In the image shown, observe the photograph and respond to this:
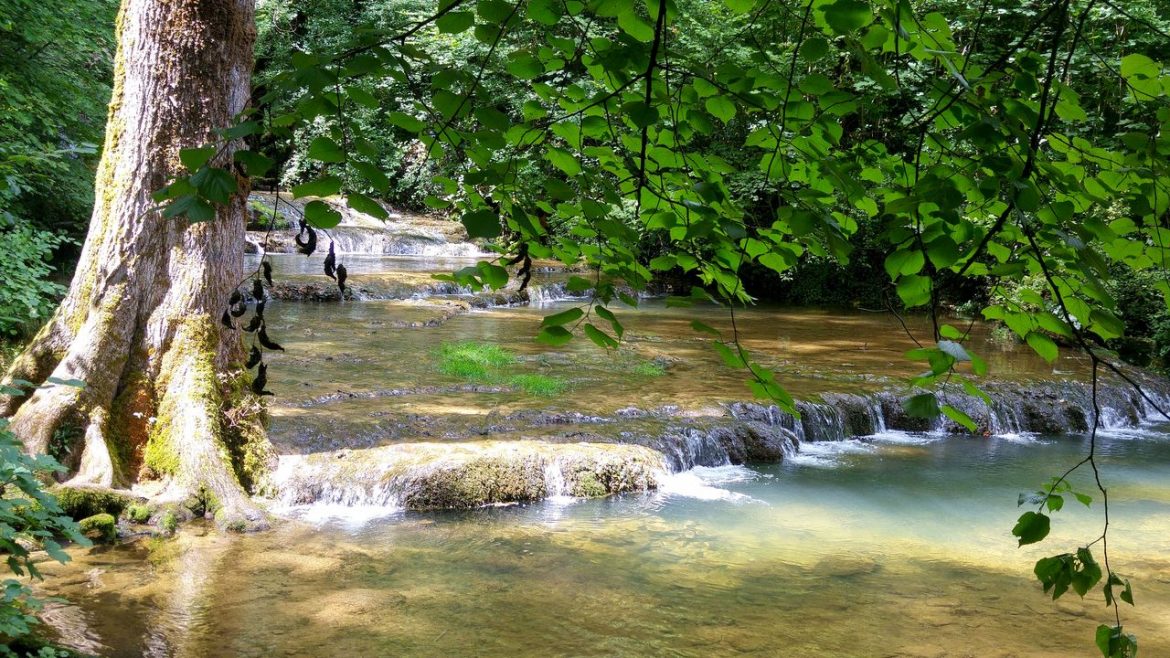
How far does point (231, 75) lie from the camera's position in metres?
5.61

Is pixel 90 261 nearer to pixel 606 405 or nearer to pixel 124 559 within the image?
pixel 124 559

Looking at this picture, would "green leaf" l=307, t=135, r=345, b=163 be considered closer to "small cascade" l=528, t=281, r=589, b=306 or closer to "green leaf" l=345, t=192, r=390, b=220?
"green leaf" l=345, t=192, r=390, b=220

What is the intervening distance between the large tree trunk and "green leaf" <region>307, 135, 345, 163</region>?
A: 4.14m

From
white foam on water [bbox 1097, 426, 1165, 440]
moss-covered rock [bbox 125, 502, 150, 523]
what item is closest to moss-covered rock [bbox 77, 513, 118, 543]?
moss-covered rock [bbox 125, 502, 150, 523]

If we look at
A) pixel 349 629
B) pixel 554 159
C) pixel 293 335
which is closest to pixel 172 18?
pixel 349 629

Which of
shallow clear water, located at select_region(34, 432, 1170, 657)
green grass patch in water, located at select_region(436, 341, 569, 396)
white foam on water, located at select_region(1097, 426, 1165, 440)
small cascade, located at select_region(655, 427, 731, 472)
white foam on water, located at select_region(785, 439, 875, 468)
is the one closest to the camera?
shallow clear water, located at select_region(34, 432, 1170, 657)

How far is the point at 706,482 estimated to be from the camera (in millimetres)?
8008

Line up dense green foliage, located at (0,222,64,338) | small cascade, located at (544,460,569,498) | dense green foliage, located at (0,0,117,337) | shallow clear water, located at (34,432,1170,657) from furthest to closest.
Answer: dense green foliage, located at (0,0,117,337)
dense green foliage, located at (0,222,64,338)
small cascade, located at (544,460,569,498)
shallow clear water, located at (34,432,1170,657)

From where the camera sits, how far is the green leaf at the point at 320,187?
1.40 metres

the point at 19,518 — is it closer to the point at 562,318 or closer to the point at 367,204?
the point at 367,204

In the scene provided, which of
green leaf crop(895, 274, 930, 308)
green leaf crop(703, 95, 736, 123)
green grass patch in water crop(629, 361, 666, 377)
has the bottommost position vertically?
green grass patch in water crop(629, 361, 666, 377)

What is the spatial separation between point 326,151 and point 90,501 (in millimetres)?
5005

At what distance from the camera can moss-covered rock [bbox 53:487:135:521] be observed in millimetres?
5309

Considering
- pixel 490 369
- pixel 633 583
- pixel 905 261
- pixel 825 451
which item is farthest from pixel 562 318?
pixel 490 369
